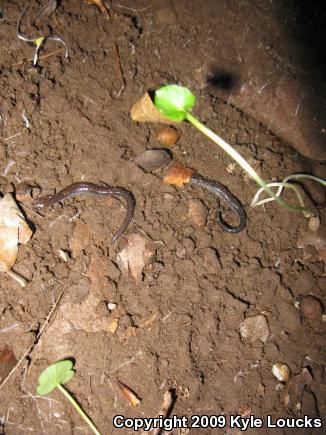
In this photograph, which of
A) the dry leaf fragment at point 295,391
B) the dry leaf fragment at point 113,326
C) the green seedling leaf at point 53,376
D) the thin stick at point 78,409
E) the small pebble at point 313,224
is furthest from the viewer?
the small pebble at point 313,224

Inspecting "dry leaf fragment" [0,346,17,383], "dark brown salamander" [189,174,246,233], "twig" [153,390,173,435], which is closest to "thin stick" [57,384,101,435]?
"dry leaf fragment" [0,346,17,383]

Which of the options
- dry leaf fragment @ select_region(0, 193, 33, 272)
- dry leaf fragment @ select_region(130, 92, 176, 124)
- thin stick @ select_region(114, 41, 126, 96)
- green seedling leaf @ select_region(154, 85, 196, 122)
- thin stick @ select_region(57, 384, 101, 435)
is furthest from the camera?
thin stick @ select_region(114, 41, 126, 96)

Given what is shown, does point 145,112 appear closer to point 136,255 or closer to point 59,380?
point 136,255

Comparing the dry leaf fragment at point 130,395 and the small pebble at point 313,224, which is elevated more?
the small pebble at point 313,224

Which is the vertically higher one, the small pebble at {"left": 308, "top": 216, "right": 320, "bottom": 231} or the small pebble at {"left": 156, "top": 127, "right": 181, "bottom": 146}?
the small pebble at {"left": 156, "top": 127, "right": 181, "bottom": 146}

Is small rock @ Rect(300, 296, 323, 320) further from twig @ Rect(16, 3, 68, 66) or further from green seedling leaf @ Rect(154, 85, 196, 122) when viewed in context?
twig @ Rect(16, 3, 68, 66)

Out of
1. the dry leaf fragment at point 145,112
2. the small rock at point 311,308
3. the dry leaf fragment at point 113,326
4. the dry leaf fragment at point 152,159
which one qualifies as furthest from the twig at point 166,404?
the dry leaf fragment at point 145,112

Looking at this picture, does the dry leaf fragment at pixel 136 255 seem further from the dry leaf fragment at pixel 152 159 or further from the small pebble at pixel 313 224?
the small pebble at pixel 313 224

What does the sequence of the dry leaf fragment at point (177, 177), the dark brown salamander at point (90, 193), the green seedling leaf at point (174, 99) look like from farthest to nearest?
the dry leaf fragment at point (177, 177) → the dark brown salamander at point (90, 193) → the green seedling leaf at point (174, 99)
